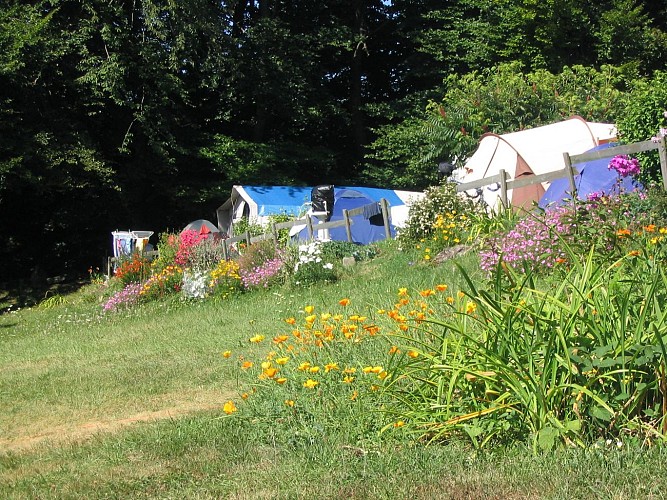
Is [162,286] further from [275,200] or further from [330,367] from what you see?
[330,367]

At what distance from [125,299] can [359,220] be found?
6.94 metres

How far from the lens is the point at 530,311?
4.15 meters

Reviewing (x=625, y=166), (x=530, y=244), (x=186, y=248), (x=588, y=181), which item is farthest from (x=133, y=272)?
(x=530, y=244)

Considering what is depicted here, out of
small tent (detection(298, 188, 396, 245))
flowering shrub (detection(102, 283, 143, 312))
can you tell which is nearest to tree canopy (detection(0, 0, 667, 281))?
small tent (detection(298, 188, 396, 245))

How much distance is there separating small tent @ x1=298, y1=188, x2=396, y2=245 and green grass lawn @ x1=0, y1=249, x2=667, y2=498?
387 inches

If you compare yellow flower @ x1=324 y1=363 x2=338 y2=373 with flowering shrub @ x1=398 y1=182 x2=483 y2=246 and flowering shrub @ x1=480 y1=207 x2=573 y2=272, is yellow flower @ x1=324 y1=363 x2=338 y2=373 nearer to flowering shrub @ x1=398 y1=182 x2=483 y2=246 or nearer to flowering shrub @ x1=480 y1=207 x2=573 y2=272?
flowering shrub @ x1=480 y1=207 x2=573 y2=272

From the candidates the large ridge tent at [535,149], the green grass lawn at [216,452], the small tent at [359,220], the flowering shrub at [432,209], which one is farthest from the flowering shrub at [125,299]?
the large ridge tent at [535,149]

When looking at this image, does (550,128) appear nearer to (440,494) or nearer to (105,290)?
(105,290)

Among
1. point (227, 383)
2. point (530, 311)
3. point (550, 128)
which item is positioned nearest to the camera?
point (530, 311)

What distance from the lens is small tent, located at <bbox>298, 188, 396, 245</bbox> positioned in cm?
1940

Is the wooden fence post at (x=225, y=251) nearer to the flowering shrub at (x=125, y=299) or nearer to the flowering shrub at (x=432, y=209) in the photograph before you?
the flowering shrub at (x=125, y=299)

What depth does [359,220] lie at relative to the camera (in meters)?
21.5

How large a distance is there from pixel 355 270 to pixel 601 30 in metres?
17.8

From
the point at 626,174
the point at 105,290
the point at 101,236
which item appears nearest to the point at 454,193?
the point at 626,174
